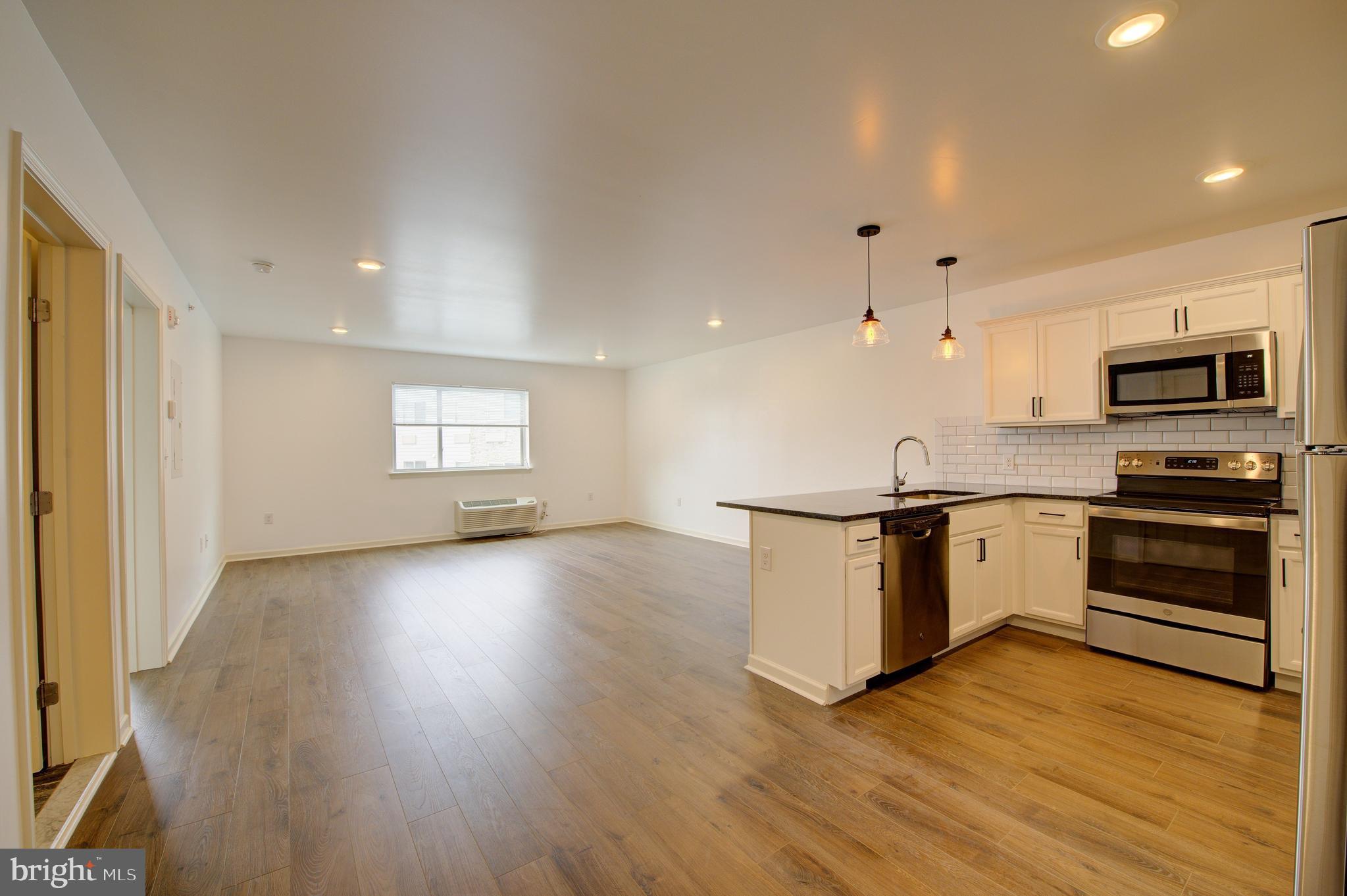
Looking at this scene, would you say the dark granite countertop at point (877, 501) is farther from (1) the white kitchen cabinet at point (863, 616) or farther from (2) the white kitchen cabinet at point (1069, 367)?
(2) the white kitchen cabinet at point (1069, 367)

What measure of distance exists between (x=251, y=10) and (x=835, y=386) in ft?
15.9

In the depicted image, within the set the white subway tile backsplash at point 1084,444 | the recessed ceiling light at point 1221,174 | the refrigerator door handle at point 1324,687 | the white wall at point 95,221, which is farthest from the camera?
the white subway tile backsplash at point 1084,444

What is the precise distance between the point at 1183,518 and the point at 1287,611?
0.55 meters

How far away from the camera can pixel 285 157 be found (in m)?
2.30

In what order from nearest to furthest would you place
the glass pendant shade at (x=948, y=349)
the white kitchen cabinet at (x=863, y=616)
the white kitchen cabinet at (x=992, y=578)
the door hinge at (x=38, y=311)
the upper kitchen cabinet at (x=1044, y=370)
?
the door hinge at (x=38, y=311) < the white kitchen cabinet at (x=863, y=616) < the glass pendant shade at (x=948, y=349) < the white kitchen cabinet at (x=992, y=578) < the upper kitchen cabinet at (x=1044, y=370)

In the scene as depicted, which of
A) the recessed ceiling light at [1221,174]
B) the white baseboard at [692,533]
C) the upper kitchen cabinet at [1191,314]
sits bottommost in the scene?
the white baseboard at [692,533]

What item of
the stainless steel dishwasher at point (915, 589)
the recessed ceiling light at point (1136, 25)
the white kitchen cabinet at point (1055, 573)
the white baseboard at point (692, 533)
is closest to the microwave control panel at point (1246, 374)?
the white kitchen cabinet at point (1055, 573)

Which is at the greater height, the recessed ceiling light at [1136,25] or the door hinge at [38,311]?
the recessed ceiling light at [1136,25]

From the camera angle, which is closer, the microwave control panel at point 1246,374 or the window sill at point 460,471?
the microwave control panel at point 1246,374

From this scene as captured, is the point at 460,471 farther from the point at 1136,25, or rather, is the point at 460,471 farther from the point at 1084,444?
the point at 1136,25

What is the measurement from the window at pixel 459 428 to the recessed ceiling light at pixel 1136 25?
7148mm

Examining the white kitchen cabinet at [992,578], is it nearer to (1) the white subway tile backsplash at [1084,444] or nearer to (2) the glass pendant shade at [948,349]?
(1) the white subway tile backsplash at [1084,444]

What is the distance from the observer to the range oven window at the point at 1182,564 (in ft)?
8.89

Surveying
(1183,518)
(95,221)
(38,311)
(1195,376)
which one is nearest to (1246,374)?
(1195,376)
